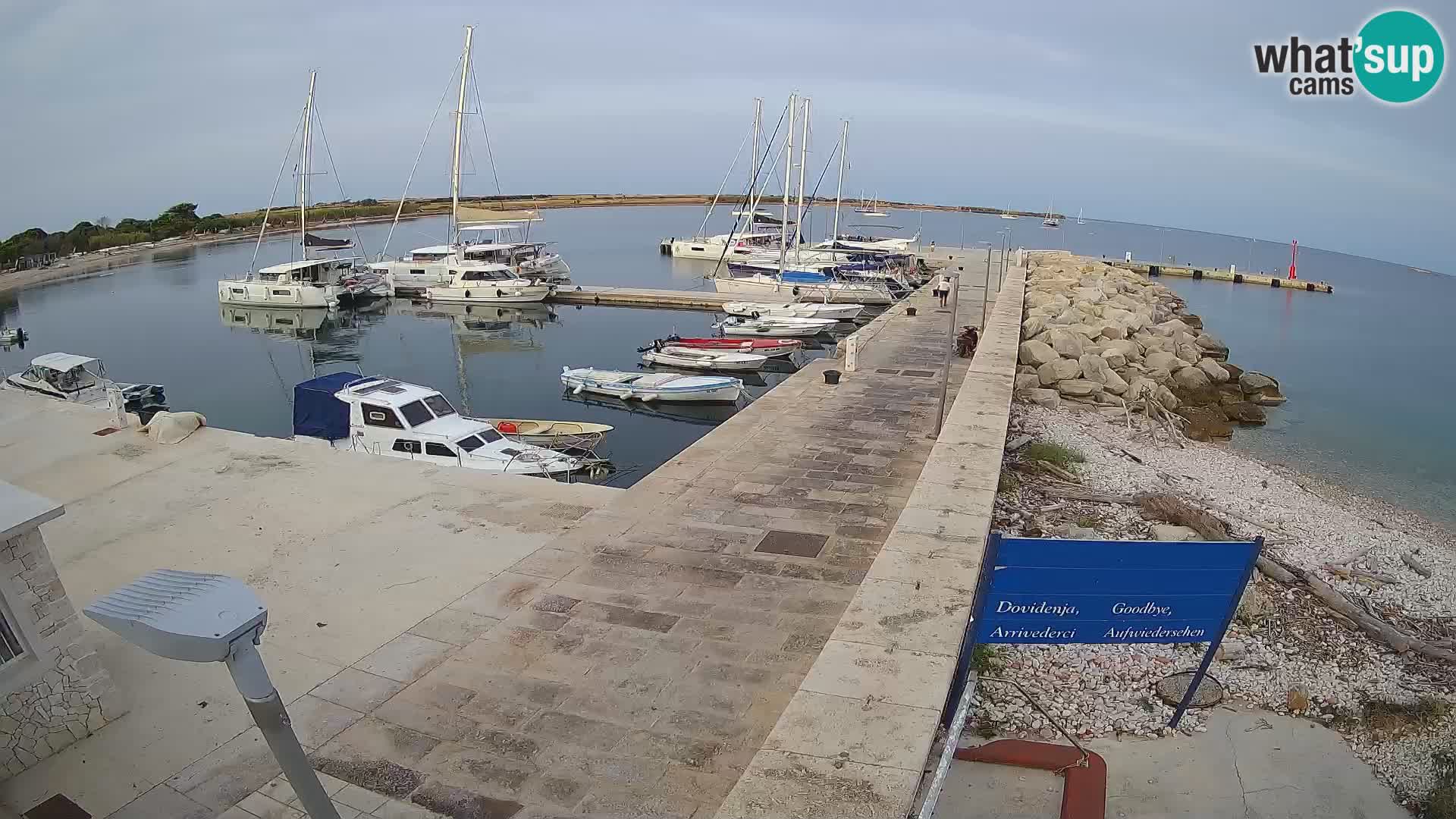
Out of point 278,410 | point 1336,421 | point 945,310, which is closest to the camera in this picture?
point 1336,421

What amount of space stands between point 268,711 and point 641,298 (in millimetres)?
37929

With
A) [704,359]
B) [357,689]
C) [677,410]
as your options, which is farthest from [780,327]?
[357,689]

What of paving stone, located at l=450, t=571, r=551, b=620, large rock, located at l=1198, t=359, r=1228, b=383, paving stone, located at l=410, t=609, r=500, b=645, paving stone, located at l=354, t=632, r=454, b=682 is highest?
large rock, located at l=1198, t=359, r=1228, b=383

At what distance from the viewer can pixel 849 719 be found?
3.92m

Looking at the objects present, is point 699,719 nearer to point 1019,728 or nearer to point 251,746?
point 1019,728

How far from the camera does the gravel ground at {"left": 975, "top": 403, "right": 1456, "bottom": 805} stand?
553cm

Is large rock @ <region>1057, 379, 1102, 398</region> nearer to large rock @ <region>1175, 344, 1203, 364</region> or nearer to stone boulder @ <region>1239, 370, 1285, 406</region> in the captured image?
large rock @ <region>1175, 344, 1203, 364</region>

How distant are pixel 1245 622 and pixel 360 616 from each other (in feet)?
24.8

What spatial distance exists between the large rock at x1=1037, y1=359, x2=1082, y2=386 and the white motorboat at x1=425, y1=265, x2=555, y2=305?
28.2 meters

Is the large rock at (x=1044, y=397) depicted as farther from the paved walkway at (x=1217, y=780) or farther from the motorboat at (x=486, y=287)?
the motorboat at (x=486, y=287)

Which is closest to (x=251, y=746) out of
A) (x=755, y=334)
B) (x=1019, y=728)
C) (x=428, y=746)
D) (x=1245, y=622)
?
(x=428, y=746)

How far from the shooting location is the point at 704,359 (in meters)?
25.2

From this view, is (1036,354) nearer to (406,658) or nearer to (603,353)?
(406,658)

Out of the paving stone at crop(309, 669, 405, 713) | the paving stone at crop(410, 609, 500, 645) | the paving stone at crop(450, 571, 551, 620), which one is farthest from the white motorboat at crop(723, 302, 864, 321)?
the paving stone at crop(309, 669, 405, 713)
